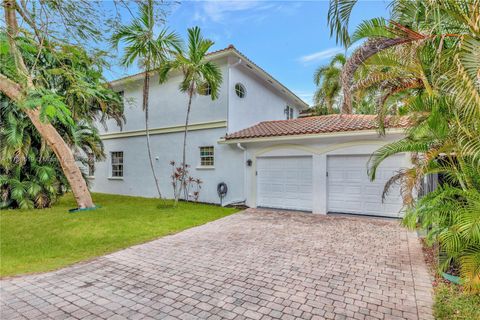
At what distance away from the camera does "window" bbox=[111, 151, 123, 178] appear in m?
17.2

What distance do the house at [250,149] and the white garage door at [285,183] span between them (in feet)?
0.14

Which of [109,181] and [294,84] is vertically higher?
[294,84]

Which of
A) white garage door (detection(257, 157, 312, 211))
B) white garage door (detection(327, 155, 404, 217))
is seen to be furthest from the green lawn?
white garage door (detection(327, 155, 404, 217))

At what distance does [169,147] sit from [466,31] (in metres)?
13.1

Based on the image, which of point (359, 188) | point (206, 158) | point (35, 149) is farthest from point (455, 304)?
point (35, 149)

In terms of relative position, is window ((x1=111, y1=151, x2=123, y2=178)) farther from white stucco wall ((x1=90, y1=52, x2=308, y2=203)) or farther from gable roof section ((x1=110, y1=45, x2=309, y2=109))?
gable roof section ((x1=110, y1=45, x2=309, y2=109))

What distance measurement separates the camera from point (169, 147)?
14.8 meters

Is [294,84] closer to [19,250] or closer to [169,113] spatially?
[169,113]

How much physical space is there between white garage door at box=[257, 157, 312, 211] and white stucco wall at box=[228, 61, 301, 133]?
2620 mm

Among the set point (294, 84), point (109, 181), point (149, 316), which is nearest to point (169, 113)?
point (109, 181)

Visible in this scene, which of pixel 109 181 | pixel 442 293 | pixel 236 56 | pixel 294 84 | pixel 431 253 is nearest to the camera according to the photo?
pixel 442 293

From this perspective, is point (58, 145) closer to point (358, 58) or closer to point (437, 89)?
point (358, 58)

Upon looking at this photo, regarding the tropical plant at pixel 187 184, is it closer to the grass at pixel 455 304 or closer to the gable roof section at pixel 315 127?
the gable roof section at pixel 315 127

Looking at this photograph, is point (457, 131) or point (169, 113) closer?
point (457, 131)
